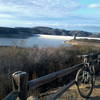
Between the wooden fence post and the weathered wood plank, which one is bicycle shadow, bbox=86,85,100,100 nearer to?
the wooden fence post

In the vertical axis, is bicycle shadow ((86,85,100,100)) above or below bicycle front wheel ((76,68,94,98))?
below

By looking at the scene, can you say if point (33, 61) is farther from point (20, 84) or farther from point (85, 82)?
point (20, 84)

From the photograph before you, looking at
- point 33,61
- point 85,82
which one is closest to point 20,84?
point 85,82

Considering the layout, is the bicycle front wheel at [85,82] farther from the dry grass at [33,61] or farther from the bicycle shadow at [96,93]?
the dry grass at [33,61]

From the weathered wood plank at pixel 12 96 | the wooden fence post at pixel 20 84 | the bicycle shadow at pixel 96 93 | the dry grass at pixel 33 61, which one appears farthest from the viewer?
the dry grass at pixel 33 61

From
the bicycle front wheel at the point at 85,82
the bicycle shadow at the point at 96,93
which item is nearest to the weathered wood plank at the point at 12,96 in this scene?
the bicycle front wheel at the point at 85,82

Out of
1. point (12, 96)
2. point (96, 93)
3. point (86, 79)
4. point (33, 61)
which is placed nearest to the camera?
point (12, 96)

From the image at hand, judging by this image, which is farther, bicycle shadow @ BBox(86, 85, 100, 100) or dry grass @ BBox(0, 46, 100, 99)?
dry grass @ BBox(0, 46, 100, 99)

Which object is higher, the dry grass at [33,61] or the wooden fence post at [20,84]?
the wooden fence post at [20,84]

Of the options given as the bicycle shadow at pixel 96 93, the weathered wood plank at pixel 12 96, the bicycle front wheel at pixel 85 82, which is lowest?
the bicycle shadow at pixel 96 93

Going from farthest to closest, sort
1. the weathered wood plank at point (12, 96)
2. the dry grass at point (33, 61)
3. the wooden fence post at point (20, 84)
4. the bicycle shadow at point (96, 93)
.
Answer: the dry grass at point (33, 61), the bicycle shadow at point (96, 93), the wooden fence post at point (20, 84), the weathered wood plank at point (12, 96)

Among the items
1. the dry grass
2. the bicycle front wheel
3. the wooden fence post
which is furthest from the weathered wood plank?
the dry grass

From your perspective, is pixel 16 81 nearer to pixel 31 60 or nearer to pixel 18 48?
pixel 31 60

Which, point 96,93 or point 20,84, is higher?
point 20,84
